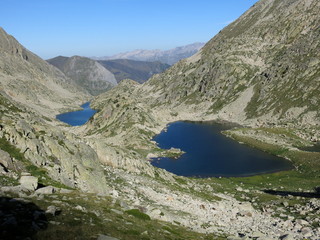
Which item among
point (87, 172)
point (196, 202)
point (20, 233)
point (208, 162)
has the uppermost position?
point (20, 233)

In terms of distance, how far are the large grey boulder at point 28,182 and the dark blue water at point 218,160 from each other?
9120cm

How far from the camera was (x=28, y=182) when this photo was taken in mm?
31359

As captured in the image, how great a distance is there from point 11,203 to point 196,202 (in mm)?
39315

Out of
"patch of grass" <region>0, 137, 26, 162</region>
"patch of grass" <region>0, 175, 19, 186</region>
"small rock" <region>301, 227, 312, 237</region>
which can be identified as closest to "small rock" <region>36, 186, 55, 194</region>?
"patch of grass" <region>0, 175, 19, 186</region>

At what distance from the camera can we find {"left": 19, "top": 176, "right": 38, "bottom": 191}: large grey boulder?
30.4 m

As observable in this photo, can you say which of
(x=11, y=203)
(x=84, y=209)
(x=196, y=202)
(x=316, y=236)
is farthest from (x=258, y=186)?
(x=11, y=203)

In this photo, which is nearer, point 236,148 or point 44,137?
point 44,137

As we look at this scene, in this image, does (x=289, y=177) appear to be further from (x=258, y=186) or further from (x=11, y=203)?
(x=11, y=203)

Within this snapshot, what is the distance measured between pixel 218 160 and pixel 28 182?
11391 centimetres

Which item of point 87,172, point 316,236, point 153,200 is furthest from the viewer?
point 153,200

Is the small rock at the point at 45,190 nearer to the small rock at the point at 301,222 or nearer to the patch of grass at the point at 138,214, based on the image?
the patch of grass at the point at 138,214

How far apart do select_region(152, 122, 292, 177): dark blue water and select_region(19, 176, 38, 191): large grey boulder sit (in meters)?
91.2

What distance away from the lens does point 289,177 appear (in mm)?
101125

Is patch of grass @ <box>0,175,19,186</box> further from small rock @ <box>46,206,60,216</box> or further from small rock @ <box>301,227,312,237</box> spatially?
small rock @ <box>301,227,312,237</box>
